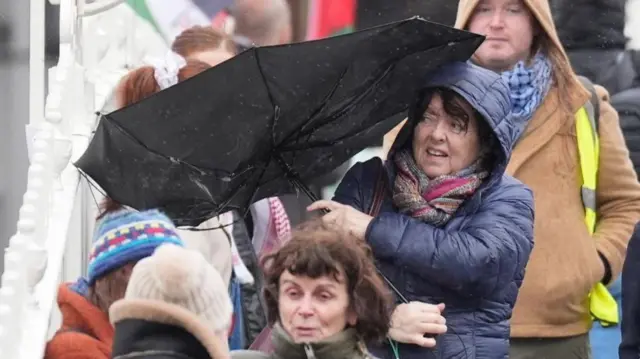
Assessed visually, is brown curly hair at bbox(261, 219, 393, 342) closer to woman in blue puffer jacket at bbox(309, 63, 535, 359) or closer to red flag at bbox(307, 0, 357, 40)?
woman in blue puffer jacket at bbox(309, 63, 535, 359)

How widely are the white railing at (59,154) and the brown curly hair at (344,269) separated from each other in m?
0.63

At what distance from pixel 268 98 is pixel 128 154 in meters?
0.42

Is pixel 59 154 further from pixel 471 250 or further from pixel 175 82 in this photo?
pixel 471 250

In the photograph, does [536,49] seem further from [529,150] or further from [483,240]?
[483,240]

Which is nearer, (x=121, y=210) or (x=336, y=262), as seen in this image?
(x=336, y=262)

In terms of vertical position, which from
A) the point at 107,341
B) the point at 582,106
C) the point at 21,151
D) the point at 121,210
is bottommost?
the point at 107,341

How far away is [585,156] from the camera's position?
5.62 m

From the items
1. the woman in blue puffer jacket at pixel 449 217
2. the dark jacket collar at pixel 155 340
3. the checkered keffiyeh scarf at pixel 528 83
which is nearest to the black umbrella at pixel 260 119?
the woman in blue puffer jacket at pixel 449 217

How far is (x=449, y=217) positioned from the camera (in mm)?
4457

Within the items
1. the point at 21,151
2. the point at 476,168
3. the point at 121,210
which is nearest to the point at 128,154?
the point at 121,210

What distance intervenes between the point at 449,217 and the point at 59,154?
1.23 meters

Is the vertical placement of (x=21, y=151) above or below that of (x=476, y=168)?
above

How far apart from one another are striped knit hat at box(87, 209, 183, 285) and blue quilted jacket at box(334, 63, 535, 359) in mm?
581

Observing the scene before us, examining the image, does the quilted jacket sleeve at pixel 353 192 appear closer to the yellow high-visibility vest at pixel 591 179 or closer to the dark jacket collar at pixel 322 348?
the dark jacket collar at pixel 322 348
